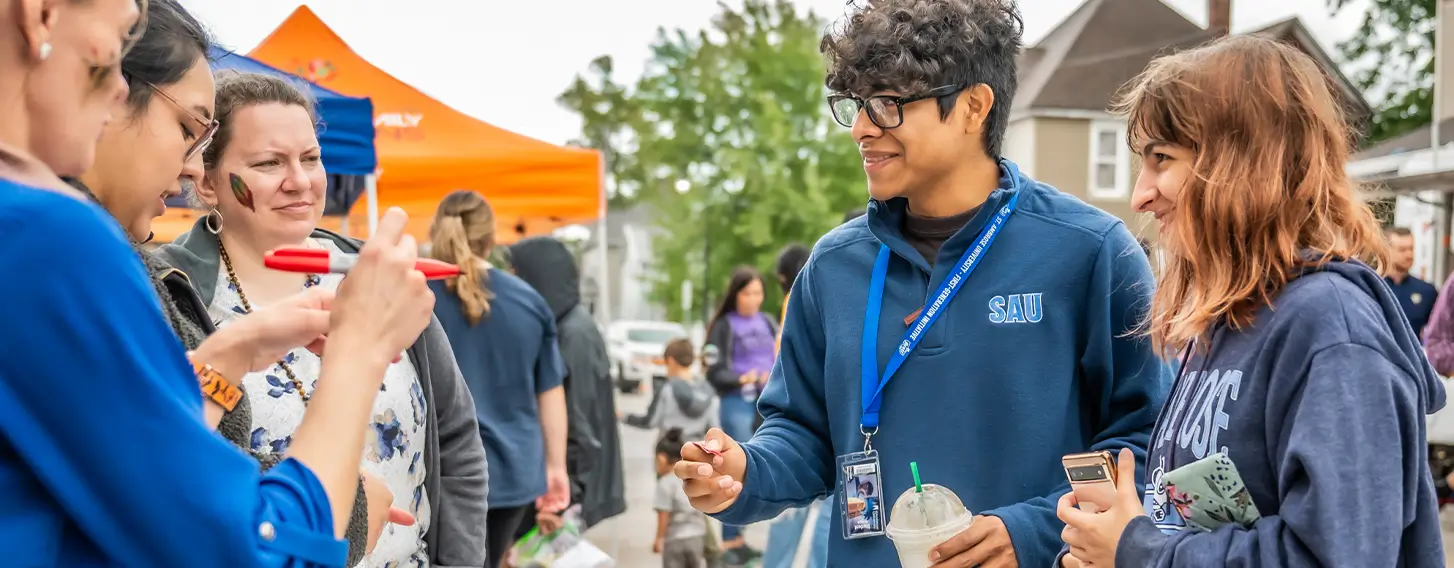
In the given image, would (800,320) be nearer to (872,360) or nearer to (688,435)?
(872,360)

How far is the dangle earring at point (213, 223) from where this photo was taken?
2.58 meters

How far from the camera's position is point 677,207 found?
113ft

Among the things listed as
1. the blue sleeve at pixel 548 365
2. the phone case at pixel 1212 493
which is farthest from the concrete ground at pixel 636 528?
the phone case at pixel 1212 493

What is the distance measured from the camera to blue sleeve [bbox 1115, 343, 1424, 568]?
5.18ft

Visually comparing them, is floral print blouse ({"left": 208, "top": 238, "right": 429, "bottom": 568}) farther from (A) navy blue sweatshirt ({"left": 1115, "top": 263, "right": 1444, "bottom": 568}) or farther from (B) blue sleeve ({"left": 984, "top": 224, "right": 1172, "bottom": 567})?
(A) navy blue sweatshirt ({"left": 1115, "top": 263, "right": 1444, "bottom": 568})

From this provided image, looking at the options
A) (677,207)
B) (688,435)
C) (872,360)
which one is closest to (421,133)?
(688,435)

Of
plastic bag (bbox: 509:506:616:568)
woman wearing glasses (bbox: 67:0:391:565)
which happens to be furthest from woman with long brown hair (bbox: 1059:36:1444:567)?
plastic bag (bbox: 509:506:616:568)

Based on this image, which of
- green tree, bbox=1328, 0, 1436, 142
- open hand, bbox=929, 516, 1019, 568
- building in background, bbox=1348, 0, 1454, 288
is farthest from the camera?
green tree, bbox=1328, 0, 1436, 142

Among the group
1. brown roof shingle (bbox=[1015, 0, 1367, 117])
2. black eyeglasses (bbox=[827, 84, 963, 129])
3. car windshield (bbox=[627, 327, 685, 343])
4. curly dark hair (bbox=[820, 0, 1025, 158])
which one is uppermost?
brown roof shingle (bbox=[1015, 0, 1367, 117])

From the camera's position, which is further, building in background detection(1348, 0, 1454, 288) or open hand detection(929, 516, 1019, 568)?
building in background detection(1348, 0, 1454, 288)

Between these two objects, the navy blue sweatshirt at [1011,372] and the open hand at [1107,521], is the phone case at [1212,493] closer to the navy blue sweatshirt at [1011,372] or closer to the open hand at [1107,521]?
the open hand at [1107,521]

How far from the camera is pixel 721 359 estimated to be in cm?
853

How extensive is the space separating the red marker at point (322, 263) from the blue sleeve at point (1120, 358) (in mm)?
1325

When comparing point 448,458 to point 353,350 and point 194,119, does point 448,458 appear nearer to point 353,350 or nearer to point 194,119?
point 194,119
